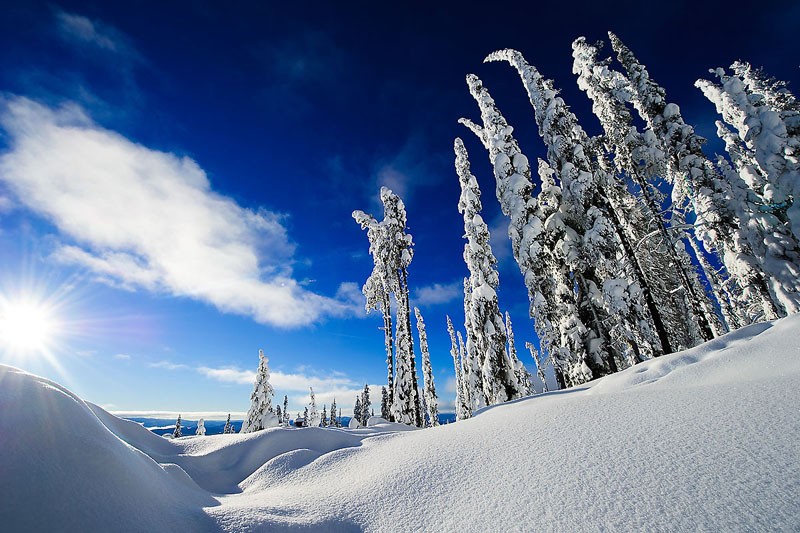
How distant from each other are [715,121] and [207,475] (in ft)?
105

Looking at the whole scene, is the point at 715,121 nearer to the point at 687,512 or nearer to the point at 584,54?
the point at 584,54

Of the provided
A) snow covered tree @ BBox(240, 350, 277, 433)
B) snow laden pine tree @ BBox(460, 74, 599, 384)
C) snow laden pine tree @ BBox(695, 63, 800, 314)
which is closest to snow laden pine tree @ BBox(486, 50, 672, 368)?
snow laden pine tree @ BBox(460, 74, 599, 384)

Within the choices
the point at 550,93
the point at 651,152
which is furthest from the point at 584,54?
the point at 651,152

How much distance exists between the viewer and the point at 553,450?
291cm

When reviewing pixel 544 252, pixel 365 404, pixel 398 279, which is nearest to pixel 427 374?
pixel 398 279

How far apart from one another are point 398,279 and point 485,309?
5690 millimetres

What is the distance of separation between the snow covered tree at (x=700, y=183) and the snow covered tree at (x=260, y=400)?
109 ft

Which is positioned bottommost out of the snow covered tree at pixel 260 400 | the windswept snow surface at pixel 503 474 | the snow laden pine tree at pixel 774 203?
the windswept snow surface at pixel 503 474

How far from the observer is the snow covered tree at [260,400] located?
3073 cm

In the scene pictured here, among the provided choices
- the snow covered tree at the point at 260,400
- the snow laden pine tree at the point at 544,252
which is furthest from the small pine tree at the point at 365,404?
the snow laden pine tree at the point at 544,252

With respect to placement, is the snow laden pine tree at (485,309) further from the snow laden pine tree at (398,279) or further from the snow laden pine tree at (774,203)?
the snow laden pine tree at (774,203)

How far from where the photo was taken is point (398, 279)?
64.0ft

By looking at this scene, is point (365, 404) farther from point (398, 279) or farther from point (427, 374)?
point (398, 279)

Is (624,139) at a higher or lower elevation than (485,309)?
higher
